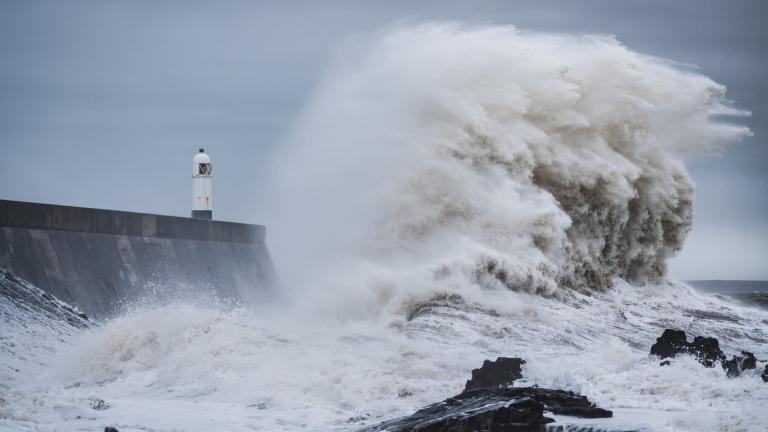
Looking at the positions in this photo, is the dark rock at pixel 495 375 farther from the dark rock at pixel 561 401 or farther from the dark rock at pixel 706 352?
the dark rock at pixel 706 352

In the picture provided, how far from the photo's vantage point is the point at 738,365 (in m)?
10.1

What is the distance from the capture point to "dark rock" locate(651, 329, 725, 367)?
10547 millimetres

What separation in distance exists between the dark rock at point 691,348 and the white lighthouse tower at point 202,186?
9491mm

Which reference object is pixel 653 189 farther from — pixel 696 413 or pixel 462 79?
pixel 696 413

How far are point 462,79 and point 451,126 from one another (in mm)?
1004

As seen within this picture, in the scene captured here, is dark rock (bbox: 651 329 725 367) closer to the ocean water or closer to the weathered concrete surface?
the ocean water

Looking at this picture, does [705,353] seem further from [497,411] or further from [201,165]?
[201,165]

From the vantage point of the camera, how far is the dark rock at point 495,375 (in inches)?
404

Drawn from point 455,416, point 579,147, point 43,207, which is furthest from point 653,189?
point 455,416

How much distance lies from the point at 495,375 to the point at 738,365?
2.15 meters

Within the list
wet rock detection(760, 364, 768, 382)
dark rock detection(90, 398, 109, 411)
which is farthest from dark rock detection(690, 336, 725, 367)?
dark rock detection(90, 398, 109, 411)

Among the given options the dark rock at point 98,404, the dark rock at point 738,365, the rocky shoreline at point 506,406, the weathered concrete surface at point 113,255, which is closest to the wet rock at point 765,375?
the rocky shoreline at point 506,406

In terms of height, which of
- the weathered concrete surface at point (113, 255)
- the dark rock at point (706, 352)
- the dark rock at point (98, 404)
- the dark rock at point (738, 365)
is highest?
the weathered concrete surface at point (113, 255)

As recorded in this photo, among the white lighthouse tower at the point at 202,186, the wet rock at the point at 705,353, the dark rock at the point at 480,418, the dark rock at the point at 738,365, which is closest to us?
the dark rock at the point at 480,418
